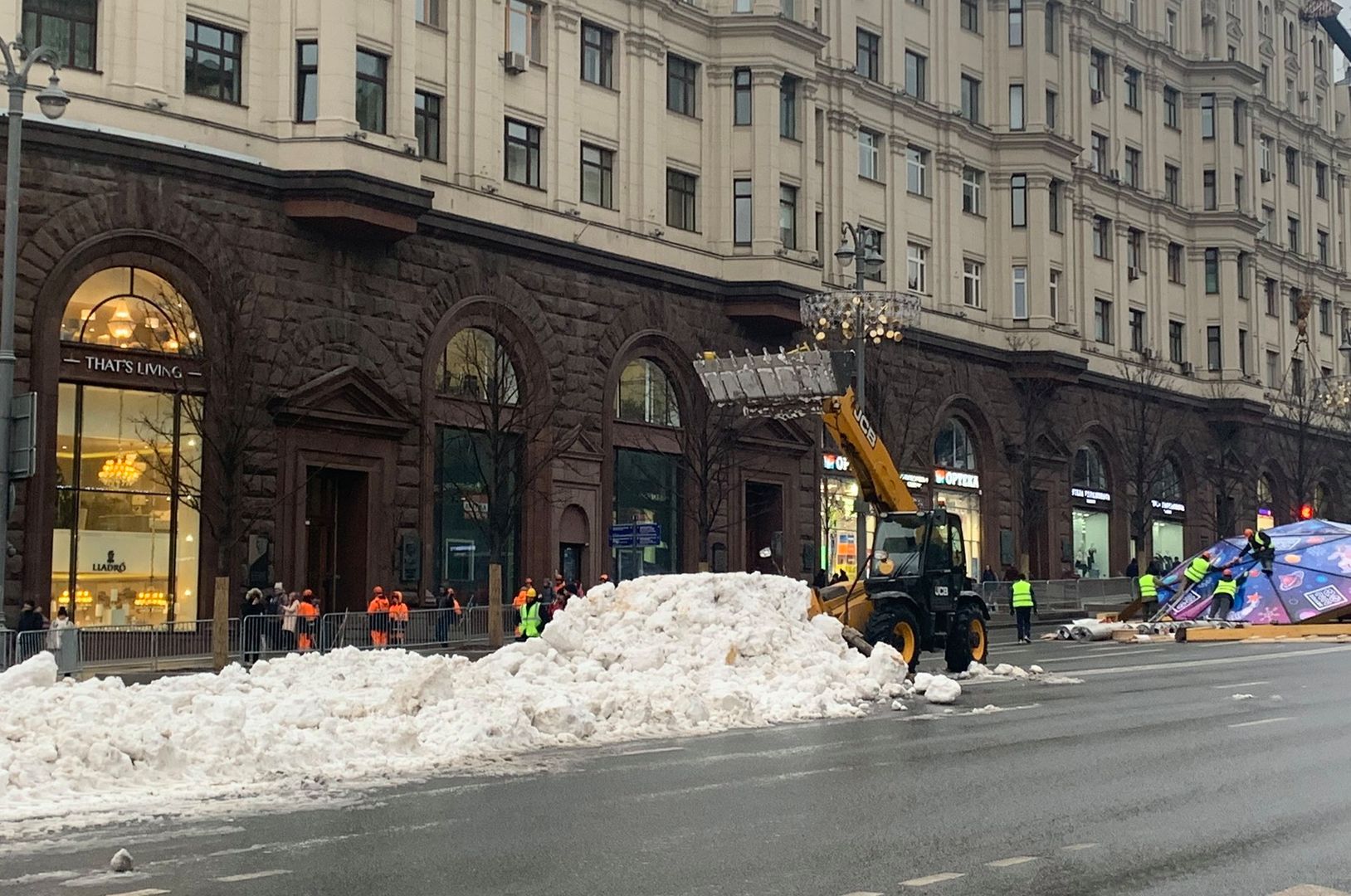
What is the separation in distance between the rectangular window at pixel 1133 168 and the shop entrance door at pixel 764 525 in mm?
27266

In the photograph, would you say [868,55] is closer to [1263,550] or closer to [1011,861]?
[1263,550]

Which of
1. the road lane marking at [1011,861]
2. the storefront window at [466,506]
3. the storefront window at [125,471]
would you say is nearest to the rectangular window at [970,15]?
the storefront window at [466,506]

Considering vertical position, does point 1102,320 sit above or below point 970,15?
below

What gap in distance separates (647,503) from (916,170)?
17919mm

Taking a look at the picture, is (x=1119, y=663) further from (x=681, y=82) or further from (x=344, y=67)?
(x=681, y=82)

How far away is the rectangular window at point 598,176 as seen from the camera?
44438mm

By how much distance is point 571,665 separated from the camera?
21.7 m

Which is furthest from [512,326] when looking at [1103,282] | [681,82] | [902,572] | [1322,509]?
[1322,509]

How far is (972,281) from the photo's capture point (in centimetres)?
6000

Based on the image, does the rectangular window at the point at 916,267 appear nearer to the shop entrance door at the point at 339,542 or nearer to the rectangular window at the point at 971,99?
the rectangular window at the point at 971,99

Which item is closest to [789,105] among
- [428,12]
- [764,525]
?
[764,525]

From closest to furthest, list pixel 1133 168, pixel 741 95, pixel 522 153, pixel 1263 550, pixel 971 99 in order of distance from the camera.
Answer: pixel 522 153 < pixel 1263 550 < pixel 741 95 < pixel 971 99 < pixel 1133 168

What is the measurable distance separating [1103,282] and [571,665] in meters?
49.2

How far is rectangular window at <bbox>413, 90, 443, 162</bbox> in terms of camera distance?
132 ft
